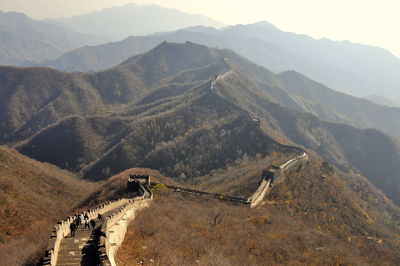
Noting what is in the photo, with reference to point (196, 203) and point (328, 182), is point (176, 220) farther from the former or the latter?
point (328, 182)

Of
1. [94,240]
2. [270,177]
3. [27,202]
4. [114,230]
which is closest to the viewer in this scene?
[94,240]

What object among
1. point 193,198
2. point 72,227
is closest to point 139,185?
point 193,198

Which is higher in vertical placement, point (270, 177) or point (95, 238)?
point (95, 238)

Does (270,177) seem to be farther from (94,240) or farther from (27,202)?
(27,202)

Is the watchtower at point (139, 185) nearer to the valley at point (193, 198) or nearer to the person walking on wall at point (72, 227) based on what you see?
the valley at point (193, 198)

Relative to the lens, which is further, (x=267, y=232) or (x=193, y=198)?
(x=193, y=198)

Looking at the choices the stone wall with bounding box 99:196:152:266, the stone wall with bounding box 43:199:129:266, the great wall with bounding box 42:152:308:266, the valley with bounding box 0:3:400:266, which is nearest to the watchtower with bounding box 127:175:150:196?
the valley with bounding box 0:3:400:266

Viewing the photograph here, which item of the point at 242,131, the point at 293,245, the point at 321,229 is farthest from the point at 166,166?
the point at 293,245

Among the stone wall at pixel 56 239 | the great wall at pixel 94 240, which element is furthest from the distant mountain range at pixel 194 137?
the stone wall at pixel 56 239

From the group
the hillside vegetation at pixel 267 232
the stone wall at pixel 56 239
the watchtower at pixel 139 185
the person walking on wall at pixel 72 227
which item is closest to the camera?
the stone wall at pixel 56 239

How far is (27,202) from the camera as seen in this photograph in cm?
5606

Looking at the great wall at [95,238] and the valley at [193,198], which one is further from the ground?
the great wall at [95,238]

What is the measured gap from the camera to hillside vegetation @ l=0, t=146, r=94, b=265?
39.2 m

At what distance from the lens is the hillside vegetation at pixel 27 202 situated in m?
39.2
